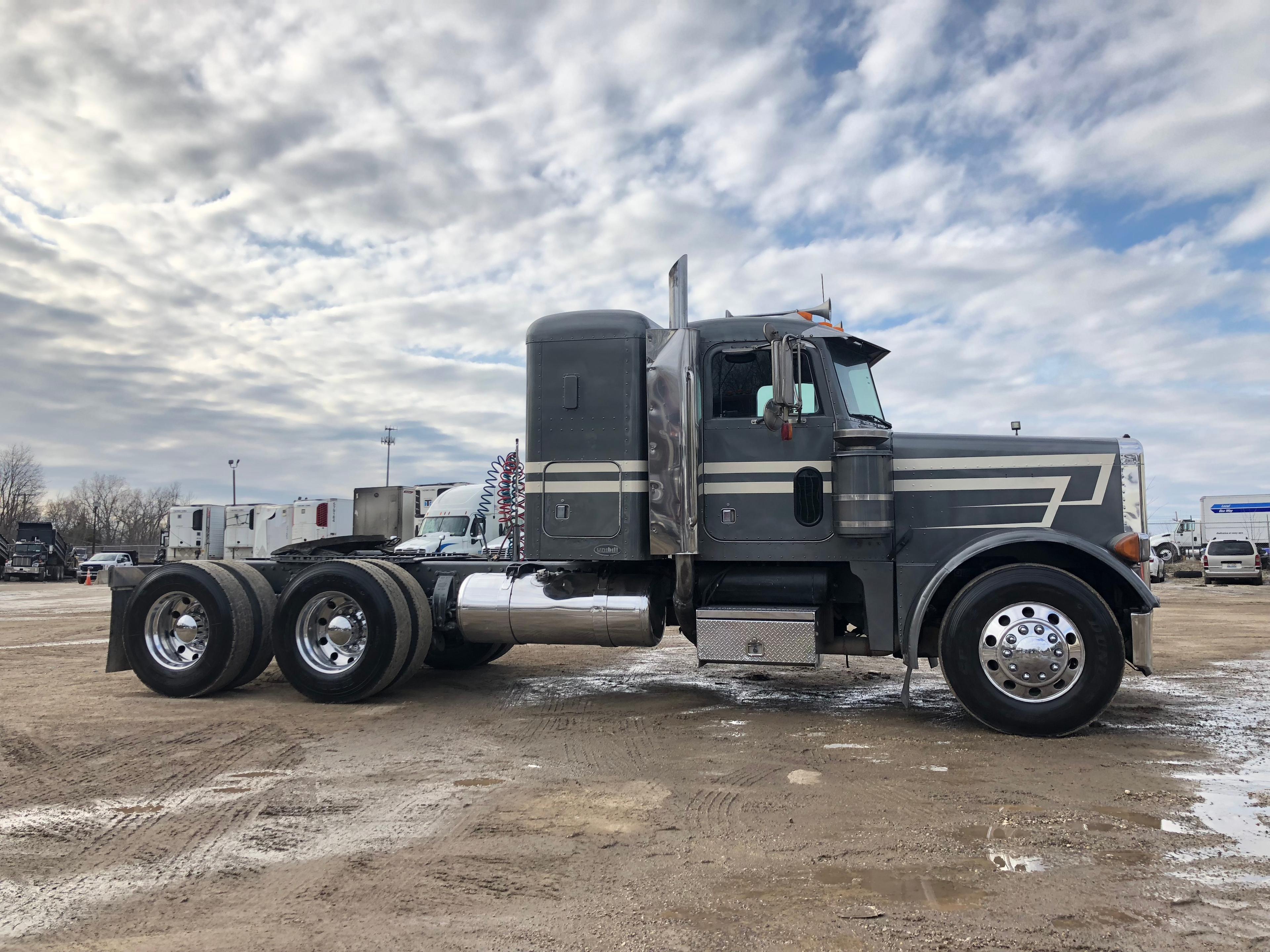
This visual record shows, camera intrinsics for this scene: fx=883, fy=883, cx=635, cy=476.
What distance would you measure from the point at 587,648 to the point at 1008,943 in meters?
9.85

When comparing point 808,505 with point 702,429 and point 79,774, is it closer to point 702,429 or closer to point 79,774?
point 702,429

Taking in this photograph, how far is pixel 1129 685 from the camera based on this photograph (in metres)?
8.55

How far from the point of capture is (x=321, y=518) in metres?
31.8

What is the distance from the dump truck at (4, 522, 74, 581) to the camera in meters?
40.6

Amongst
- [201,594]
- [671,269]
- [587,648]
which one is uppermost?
[671,269]

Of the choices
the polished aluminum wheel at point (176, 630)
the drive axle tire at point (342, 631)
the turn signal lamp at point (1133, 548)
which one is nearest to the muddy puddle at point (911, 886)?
the turn signal lamp at point (1133, 548)

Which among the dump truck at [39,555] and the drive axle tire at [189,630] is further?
the dump truck at [39,555]

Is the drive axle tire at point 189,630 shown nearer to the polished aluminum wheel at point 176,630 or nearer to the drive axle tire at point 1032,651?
the polished aluminum wheel at point 176,630

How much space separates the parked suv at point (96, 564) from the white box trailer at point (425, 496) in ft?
68.3

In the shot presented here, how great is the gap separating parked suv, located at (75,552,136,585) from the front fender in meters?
42.2

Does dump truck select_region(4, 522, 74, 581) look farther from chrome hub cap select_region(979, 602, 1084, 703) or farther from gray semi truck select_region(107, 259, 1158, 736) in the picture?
chrome hub cap select_region(979, 602, 1084, 703)

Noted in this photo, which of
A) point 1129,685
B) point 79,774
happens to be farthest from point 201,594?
point 1129,685

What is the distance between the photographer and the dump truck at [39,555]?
40.6 m

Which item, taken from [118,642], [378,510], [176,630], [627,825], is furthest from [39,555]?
[627,825]
